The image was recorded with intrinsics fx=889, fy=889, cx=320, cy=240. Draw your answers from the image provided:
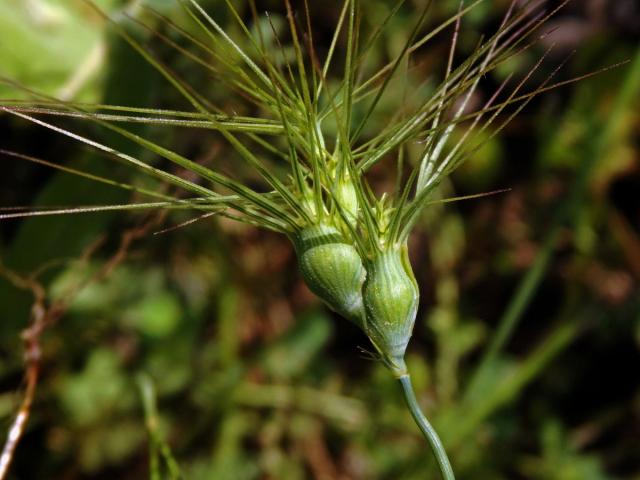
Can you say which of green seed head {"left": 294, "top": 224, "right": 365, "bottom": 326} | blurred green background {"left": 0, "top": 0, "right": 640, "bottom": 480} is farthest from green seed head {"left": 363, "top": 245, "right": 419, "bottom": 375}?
blurred green background {"left": 0, "top": 0, "right": 640, "bottom": 480}

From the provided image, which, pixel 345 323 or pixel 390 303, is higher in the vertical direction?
pixel 345 323

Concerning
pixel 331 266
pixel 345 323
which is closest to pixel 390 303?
pixel 331 266

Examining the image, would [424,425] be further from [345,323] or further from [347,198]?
[345,323]

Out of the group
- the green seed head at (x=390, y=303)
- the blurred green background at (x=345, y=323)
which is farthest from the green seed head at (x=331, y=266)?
the blurred green background at (x=345, y=323)

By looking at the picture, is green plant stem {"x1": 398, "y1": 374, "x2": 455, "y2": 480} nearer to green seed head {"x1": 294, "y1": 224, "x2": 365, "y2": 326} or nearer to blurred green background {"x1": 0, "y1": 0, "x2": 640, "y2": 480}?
green seed head {"x1": 294, "y1": 224, "x2": 365, "y2": 326}

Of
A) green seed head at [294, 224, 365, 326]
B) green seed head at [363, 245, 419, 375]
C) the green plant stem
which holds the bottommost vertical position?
the green plant stem

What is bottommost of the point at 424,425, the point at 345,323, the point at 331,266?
the point at 424,425

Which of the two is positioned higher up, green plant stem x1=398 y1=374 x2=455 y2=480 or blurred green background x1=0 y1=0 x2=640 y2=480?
blurred green background x1=0 y1=0 x2=640 y2=480
